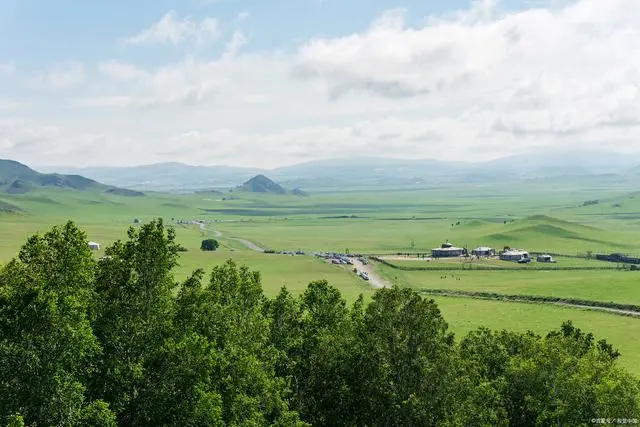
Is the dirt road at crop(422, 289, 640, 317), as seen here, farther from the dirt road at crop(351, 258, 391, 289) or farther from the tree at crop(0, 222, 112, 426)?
the tree at crop(0, 222, 112, 426)

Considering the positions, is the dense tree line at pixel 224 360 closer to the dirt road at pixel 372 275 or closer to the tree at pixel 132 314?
the tree at pixel 132 314

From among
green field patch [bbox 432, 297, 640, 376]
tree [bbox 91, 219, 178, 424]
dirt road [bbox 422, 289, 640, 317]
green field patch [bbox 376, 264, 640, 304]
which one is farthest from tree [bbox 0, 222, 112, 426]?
green field patch [bbox 376, 264, 640, 304]

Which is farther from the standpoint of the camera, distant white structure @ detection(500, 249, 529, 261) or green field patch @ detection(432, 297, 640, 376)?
distant white structure @ detection(500, 249, 529, 261)

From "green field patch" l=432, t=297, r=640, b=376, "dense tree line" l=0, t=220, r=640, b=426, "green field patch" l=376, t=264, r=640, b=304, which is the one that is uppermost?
"dense tree line" l=0, t=220, r=640, b=426

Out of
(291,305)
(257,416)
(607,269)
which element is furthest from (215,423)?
(607,269)

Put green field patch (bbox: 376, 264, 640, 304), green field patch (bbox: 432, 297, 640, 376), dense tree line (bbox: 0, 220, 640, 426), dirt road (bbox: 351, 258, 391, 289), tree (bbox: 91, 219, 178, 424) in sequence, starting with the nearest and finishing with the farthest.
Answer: dense tree line (bbox: 0, 220, 640, 426) → tree (bbox: 91, 219, 178, 424) → green field patch (bbox: 432, 297, 640, 376) → green field patch (bbox: 376, 264, 640, 304) → dirt road (bbox: 351, 258, 391, 289)

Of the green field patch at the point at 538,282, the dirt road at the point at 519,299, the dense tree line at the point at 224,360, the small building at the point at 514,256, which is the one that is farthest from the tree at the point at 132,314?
the small building at the point at 514,256

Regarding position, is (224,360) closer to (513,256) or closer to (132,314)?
(132,314)

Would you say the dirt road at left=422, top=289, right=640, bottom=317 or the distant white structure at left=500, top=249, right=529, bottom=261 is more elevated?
the distant white structure at left=500, top=249, right=529, bottom=261

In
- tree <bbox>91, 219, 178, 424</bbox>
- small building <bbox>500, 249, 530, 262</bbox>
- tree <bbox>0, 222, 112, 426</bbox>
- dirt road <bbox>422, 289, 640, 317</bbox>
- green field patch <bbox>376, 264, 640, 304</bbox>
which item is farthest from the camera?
small building <bbox>500, 249, 530, 262</bbox>

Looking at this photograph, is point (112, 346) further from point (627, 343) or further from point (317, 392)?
point (627, 343)
